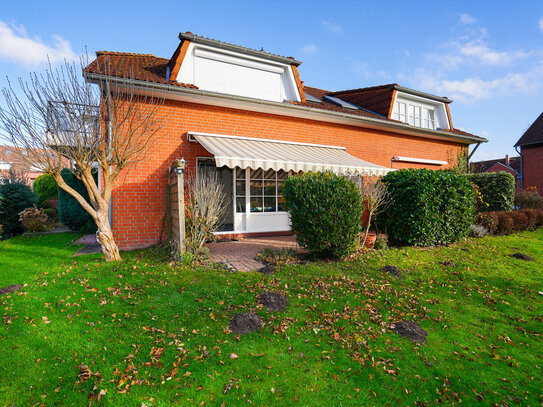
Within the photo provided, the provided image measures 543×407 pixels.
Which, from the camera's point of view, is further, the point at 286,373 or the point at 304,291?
the point at 304,291

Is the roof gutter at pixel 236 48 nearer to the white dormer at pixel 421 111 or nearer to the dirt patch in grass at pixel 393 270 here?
the white dormer at pixel 421 111

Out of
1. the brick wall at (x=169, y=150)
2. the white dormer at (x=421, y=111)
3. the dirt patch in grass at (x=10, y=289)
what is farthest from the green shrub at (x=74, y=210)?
the white dormer at (x=421, y=111)

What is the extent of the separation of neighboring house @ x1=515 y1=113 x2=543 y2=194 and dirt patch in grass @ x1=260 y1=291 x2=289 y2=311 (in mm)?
31513

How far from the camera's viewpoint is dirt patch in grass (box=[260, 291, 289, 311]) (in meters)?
4.98

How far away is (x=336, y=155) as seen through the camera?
39.2 ft

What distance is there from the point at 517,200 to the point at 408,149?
6844 millimetres

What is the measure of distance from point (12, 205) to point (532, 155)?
3929 cm

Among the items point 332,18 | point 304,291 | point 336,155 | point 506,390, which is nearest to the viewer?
point 506,390

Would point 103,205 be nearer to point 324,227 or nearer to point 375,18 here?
point 324,227

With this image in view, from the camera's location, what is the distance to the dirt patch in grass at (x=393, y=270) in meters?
6.78

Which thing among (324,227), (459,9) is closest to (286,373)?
(324,227)

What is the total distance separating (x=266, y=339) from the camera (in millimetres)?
4137

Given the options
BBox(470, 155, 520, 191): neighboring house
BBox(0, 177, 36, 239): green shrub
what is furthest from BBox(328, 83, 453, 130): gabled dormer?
BBox(470, 155, 520, 191): neighboring house

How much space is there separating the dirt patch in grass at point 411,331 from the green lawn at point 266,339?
122 mm
